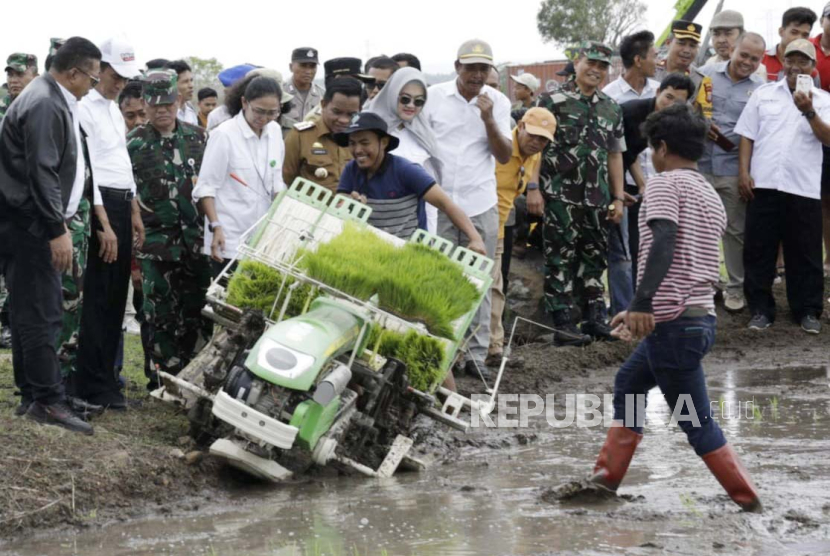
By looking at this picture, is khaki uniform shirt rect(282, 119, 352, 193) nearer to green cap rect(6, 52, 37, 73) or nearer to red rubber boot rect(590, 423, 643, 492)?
red rubber boot rect(590, 423, 643, 492)

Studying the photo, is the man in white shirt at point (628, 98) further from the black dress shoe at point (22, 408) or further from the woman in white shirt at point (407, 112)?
the black dress shoe at point (22, 408)

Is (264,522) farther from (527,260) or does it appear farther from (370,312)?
(527,260)

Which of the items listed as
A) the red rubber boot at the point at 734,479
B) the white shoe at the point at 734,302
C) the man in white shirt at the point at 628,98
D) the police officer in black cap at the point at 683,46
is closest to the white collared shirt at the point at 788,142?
the police officer in black cap at the point at 683,46

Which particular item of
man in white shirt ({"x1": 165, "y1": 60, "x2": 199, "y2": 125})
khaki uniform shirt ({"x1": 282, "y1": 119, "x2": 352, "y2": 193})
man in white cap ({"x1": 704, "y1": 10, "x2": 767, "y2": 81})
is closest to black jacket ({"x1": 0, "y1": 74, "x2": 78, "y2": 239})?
khaki uniform shirt ({"x1": 282, "y1": 119, "x2": 352, "y2": 193})

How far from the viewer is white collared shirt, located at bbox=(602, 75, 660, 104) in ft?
39.2

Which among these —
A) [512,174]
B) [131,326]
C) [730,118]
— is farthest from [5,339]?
[730,118]

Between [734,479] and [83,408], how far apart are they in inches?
161

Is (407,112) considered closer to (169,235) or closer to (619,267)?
(169,235)

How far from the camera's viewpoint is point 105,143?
805 centimetres

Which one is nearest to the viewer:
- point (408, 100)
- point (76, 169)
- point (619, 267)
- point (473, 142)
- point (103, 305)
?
point (76, 169)

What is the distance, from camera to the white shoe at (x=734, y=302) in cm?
1248

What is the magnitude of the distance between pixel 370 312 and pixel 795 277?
265 inches

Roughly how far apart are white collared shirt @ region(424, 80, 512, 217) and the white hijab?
0.51m

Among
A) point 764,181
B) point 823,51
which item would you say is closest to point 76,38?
point 764,181
